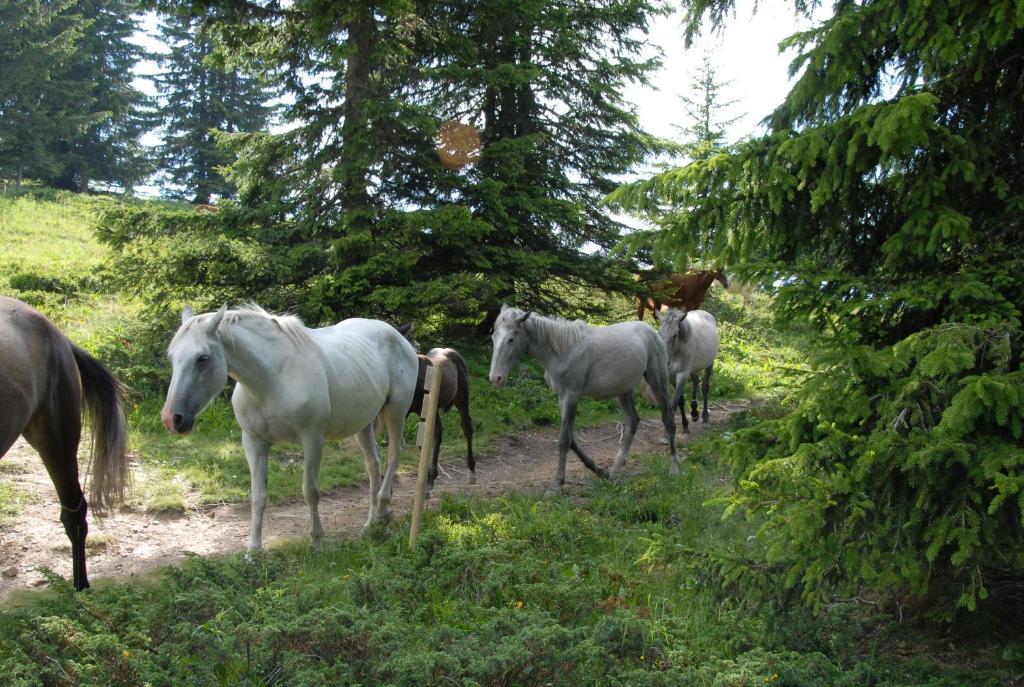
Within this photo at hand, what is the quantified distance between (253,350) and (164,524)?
254cm

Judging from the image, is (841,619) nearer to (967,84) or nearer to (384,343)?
(967,84)

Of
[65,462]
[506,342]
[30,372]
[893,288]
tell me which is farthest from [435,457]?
[893,288]

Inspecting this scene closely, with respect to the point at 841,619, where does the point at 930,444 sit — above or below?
above

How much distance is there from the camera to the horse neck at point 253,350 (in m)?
5.89

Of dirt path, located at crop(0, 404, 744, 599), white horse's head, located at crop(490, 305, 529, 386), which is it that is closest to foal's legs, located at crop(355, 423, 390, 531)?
dirt path, located at crop(0, 404, 744, 599)

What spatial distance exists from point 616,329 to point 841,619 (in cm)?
608

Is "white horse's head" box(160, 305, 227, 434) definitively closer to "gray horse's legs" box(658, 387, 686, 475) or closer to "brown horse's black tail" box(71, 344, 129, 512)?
"brown horse's black tail" box(71, 344, 129, 512)

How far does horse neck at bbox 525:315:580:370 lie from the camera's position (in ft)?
31.2

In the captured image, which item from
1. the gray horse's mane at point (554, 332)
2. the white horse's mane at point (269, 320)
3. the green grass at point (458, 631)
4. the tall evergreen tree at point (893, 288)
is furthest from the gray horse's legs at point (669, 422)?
the white horse's mane at point (269, 320)

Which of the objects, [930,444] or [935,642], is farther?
[935,642]

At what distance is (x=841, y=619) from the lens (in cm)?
446

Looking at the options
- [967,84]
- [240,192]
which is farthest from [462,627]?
[240,192]

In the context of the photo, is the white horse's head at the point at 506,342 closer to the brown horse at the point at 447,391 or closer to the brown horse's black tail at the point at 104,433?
the brown horse at the point at 447,391

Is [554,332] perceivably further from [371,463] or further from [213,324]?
[213,324]
